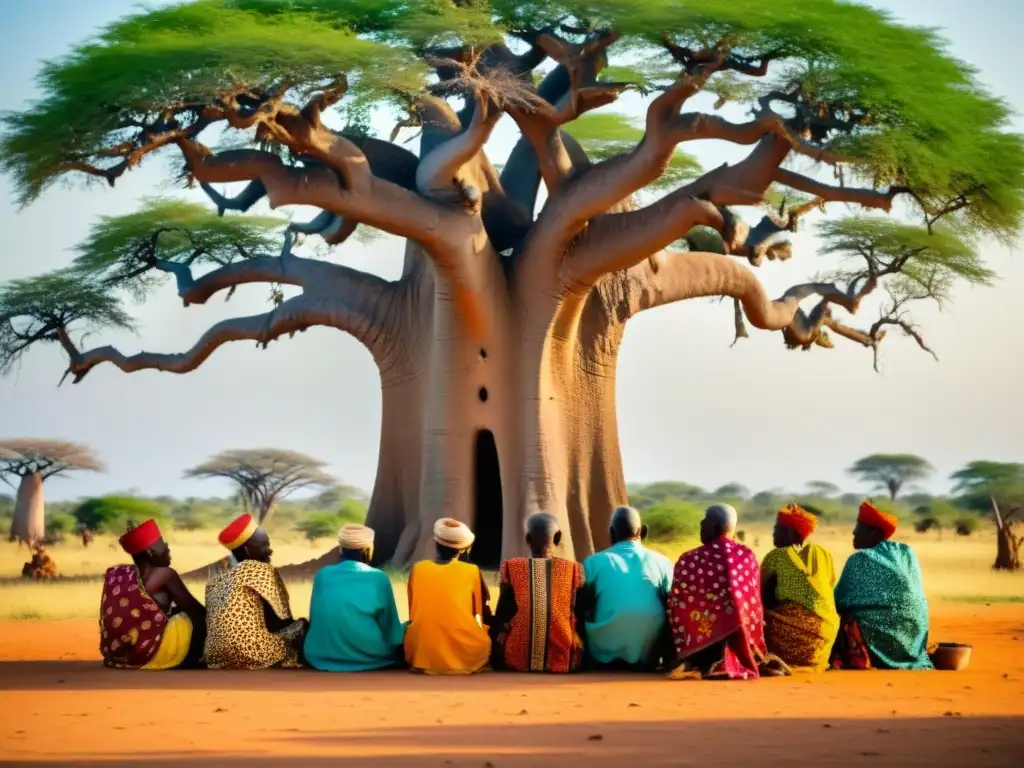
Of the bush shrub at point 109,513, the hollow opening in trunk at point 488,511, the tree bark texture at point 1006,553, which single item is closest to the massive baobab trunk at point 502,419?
the hollow opening in trunk at point 488,511

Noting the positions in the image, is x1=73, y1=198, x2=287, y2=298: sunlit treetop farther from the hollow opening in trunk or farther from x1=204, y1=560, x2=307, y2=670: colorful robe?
x1=204, y1=560, x2=307, y2=670: colorful robe

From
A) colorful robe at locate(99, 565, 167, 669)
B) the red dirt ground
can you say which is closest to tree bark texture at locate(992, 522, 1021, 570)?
the red dirt ground

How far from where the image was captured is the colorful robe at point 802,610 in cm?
883

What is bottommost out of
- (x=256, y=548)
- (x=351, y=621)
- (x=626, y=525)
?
(x=351, y=621)

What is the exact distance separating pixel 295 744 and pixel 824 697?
8.77ft

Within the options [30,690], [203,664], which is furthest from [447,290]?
[30,690]

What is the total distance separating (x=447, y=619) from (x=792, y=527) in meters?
1.85

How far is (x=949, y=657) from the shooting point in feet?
30.6

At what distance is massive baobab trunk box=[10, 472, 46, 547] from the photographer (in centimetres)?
3006

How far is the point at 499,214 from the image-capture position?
1681 cm

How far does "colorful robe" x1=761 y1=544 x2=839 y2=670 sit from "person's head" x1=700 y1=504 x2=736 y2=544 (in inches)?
15.5

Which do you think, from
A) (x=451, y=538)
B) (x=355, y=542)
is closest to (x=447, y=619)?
(x=451, y=538)

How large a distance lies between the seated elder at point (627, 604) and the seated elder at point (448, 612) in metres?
0.57

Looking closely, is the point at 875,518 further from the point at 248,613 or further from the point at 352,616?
the point at 248,613
